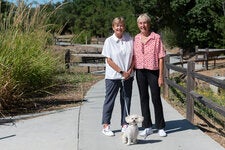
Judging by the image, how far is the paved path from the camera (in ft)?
20.4

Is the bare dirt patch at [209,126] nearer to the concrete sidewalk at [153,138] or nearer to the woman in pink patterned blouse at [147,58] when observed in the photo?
the concrete sidewalk at [153,138]

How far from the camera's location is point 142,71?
6570 mm

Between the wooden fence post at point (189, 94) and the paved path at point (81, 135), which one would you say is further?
the wooden fence post at point (189, 94)

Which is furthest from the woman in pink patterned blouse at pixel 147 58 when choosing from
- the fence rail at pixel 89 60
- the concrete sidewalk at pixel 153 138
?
the fence rail at pixel 89 60

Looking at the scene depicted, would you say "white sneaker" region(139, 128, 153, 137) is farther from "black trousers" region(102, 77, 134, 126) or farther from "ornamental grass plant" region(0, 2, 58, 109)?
"ornamental grass plant" region(0, 2, 58, 109)

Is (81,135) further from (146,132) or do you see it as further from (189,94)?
(189,94)

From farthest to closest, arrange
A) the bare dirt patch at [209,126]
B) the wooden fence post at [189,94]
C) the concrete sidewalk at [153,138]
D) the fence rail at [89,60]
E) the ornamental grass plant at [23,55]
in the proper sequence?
the fence rail at [89,60] < the ornamental grass plant at [23,55] < the wooden fence post at [189,94] < the bare dirt patch at [209,126] < the concrete sidewalk at [153,138]

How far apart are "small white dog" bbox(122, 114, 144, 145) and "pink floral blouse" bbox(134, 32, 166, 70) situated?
84 cm

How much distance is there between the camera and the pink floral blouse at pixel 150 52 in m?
6.40

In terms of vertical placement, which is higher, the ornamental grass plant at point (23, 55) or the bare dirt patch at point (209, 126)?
the ornamental grass plant at point (23, 55)

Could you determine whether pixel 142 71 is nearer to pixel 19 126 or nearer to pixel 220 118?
pixel 19 126

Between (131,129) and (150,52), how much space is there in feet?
3.74

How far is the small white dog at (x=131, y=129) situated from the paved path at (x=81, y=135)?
0.08 metres

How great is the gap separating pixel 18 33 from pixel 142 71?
13.1ft
